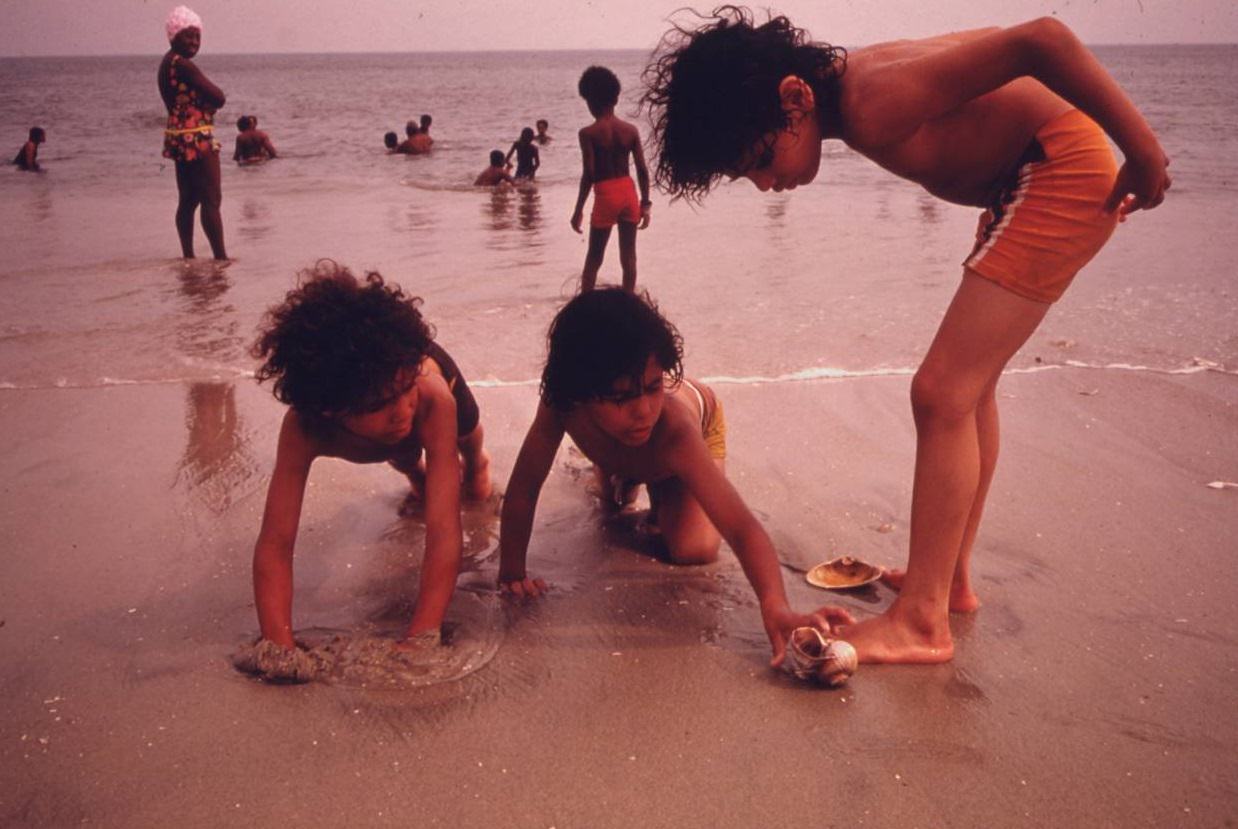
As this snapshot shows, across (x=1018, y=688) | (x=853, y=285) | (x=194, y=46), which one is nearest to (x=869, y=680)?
(x=1018, y=688)

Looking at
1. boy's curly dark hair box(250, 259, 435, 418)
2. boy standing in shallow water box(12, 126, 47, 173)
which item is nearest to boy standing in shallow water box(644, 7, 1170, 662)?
boy's curly dark hair box(250, 259, 435, 418)

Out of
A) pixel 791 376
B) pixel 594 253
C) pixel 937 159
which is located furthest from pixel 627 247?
pixel 937 159

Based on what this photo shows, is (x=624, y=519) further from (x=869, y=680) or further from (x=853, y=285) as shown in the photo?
(x=853, y=285)

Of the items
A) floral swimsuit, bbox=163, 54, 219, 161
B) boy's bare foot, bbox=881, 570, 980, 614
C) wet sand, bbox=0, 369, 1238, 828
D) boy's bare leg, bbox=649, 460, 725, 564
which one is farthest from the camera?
floral swimsuit, bbox=163, 54, 219, 161

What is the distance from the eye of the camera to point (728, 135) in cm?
207

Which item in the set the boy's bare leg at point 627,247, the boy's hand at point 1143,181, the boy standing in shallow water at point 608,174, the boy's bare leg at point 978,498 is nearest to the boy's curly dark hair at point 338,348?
the boy's bare leg at point 978,498

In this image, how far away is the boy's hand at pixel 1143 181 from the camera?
1.86m

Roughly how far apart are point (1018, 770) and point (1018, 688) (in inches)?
12.1

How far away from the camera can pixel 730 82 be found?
2047 millimetres

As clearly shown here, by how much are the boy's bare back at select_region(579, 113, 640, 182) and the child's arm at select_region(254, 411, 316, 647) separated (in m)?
4.77

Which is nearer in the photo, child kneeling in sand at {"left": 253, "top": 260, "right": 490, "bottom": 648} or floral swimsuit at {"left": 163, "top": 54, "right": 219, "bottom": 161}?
child kneeling in sand at {"left": 253, "top": 260, "right": 490, "bottom": 648}

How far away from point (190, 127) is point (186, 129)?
3 cm

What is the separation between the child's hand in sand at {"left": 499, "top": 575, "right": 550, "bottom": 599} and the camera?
2613 mm

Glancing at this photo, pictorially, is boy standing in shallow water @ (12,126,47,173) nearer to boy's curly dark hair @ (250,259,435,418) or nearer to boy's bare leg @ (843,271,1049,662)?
boy's curly dark hair @ (250,259,435,418)
